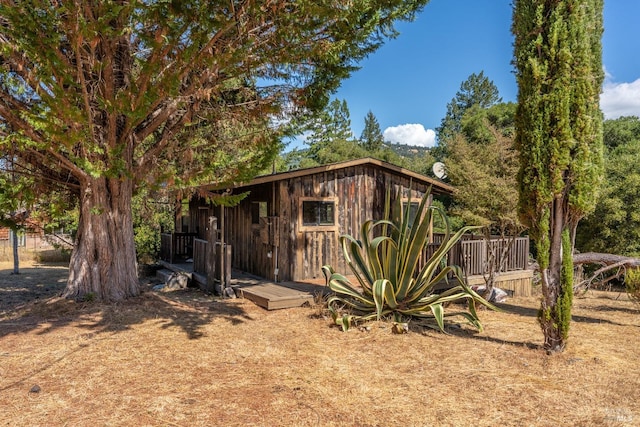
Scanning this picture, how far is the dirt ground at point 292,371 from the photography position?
11.5 ft

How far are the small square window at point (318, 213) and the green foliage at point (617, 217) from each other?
9445 millimetres

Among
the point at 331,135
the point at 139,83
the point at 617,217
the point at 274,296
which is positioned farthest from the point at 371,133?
the point at 139,83

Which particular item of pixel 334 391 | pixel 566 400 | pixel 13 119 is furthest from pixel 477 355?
→ pixel 13 119

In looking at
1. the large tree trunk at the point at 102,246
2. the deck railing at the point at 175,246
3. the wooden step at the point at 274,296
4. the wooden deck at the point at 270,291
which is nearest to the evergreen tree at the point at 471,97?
the deck railing at the point at 175,246

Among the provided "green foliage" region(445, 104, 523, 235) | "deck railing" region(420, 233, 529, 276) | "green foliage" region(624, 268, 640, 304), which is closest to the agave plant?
"green foliage" region(445, 104, 523, 235)

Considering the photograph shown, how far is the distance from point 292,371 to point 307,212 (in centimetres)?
549

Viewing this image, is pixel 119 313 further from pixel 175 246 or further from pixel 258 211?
pixel 175 246

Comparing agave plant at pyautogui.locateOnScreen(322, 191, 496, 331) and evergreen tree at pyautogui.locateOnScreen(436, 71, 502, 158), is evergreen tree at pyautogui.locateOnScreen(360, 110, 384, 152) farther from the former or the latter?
agave plant at pyautogui.locateOnScreen(322, 191, 496, 331)

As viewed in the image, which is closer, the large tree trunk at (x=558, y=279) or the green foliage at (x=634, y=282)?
the large tree trunk at (x=558, y=279)

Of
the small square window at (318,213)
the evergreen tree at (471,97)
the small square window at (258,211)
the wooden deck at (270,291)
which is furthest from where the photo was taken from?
the evergreen tree at (471,97)

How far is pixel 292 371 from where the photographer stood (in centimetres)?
451

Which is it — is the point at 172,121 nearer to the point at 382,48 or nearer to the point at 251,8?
the point at 251,8

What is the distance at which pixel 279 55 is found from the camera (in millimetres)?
6469

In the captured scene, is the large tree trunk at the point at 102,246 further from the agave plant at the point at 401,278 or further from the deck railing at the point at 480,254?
the deck railing at the point at 480,254
